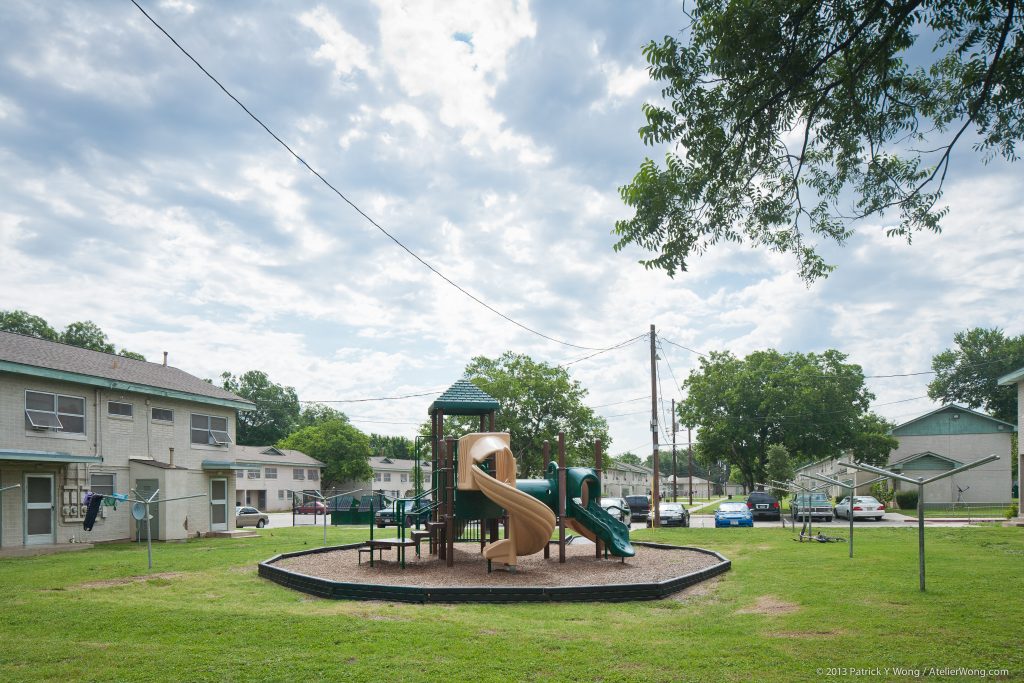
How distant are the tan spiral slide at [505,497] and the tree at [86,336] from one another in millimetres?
59191

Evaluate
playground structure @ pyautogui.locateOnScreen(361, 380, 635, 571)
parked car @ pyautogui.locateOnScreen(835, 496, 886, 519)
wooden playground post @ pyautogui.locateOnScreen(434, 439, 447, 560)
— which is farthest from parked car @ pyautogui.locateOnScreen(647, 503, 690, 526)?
wooden playground post @ pyautogui.locateOnScreen(434, 439, 447, 560)

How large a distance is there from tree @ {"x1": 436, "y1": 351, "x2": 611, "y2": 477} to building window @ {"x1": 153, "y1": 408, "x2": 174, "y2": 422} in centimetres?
1583

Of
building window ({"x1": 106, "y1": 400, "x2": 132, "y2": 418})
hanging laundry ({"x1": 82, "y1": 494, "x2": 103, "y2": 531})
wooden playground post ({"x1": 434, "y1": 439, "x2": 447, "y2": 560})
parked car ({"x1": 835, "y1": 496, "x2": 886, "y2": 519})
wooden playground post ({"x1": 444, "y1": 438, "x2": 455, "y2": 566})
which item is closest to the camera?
wooden playground post ({"x1": 444, "y1": 438, "x2": 455, "y2": 566})

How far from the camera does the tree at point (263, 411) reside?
90825 mm

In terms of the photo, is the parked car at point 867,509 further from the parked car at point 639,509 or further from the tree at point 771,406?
the tree at point 771,406

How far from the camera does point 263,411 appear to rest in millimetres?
92938

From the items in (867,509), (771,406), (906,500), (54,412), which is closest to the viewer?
(54,412)

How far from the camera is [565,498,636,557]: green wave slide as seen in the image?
644 inches

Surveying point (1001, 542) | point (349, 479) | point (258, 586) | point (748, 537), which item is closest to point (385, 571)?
point (258, 586)

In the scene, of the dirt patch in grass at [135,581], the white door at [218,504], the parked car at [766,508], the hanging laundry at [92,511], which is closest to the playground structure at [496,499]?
the dirt patch in grass at [135,581]

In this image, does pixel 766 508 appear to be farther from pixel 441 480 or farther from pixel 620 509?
pixel 441 480

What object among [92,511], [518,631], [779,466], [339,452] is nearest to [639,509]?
[779,466]

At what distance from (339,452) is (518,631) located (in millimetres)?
62215

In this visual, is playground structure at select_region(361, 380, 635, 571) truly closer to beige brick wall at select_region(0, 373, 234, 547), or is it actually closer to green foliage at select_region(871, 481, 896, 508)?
beige brick wall at select_region(0, 373, 234, 547)
